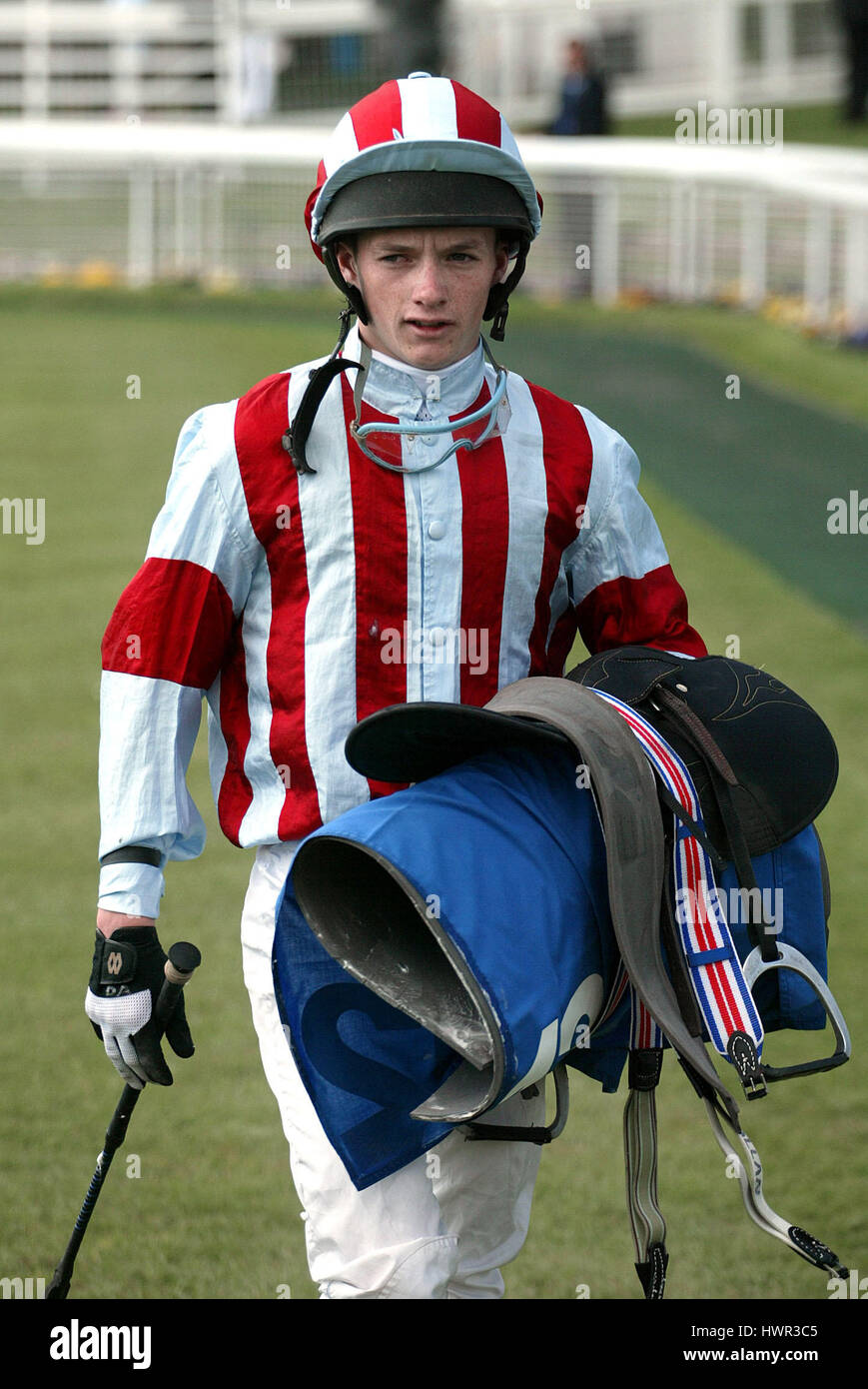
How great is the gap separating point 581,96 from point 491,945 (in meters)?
18.9

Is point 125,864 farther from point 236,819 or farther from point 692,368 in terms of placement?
point 692,368

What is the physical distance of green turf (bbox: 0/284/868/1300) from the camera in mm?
3463

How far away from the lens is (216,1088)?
424cm

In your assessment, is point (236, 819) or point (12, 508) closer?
point (236, 819)

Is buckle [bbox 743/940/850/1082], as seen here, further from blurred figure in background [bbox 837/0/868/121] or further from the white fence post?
blurred figure in background [bbox 837/0/868/121]

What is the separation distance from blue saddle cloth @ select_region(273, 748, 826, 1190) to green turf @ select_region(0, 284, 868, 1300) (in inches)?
42.3

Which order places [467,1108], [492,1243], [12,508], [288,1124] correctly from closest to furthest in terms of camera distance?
[467,1108] < [288,1124] < [492,1243] < [12,508]

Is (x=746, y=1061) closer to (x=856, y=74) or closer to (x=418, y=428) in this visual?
(x=418, y=428)

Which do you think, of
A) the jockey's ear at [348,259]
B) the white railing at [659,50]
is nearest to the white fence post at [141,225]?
the white railing at [659,50]

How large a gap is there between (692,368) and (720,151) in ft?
9.96

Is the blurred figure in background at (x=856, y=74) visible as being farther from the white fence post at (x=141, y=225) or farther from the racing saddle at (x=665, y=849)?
the racing saddle at (x=665, y=849)

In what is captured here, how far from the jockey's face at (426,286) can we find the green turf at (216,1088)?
1760 millimetres

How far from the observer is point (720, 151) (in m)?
15.1
